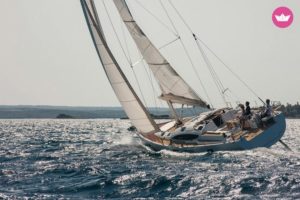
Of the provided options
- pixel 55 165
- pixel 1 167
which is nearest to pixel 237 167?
pixel 55 165

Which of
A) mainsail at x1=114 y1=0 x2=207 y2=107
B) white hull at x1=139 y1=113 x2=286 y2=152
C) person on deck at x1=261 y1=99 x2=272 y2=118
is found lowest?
white hull at x1=139 y1=113 x2=286 y2=152

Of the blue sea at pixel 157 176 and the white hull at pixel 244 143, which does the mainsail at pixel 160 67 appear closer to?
the white hull at pixel 244 143

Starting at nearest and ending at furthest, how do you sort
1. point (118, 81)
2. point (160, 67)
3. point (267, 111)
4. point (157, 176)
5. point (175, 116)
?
point (157, 176), point (267, 111), point (118, 81), point (160, 67), point (175, 116)

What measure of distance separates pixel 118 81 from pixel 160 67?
401cm

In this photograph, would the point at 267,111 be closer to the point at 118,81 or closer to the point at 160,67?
the point at 160,67

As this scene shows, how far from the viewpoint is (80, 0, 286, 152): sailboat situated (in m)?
24.3

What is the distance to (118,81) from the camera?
26.9m

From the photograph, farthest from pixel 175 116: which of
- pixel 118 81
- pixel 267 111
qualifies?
pixel 267 111

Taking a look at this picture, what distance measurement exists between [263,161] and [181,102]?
380 inches

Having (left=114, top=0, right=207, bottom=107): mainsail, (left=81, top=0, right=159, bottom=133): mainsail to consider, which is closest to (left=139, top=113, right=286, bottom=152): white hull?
(left=81, top=0, right=159, bottom=133): mainsail

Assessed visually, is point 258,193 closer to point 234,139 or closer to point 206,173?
point 206,173

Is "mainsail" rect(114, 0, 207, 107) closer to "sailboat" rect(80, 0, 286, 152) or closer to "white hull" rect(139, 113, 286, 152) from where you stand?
"sailboat" rect(80, 0, 286, 152)

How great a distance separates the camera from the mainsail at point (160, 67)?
2950cm

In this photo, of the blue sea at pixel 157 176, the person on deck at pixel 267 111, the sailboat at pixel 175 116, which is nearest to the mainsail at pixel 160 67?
the sailboat at pixel 175 116
